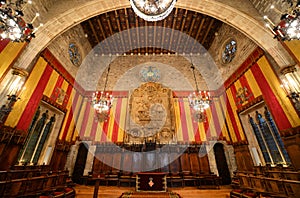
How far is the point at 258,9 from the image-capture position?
5.97 meters

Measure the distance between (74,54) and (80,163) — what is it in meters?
7.50

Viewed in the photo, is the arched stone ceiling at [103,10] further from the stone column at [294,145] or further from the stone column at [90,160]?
the stone column at [90,160]

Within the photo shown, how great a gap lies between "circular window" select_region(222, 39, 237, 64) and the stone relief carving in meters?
4.54

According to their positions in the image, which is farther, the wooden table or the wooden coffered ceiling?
the wooden coffered ceiling

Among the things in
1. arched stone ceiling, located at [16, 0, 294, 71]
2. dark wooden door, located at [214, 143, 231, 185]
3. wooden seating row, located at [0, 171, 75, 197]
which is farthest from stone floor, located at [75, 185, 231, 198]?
arched stone ceiling, located at [16, 0, 294, 71]

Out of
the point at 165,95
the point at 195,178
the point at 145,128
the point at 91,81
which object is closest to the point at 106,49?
the point at 91,81

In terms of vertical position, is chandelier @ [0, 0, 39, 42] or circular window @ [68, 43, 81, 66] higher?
circular window @ [68, 43, 81, 66]

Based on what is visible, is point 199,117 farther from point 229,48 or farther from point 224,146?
point 229,48

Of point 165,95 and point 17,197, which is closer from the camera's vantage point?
point 17,197

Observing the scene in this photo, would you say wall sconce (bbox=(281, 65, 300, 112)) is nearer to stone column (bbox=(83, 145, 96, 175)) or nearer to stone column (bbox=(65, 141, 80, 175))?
stone column (bbox=(83, 145, 96, 175))

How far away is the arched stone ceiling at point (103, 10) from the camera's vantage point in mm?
5082

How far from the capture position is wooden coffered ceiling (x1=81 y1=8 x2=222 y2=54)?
8820 millimetres

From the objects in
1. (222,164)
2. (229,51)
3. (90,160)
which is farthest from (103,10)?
(222,164)

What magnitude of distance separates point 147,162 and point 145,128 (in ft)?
7.35
